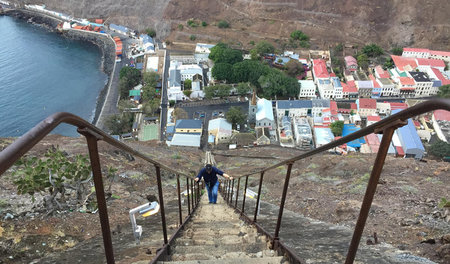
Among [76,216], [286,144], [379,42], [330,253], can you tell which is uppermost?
[379,42]

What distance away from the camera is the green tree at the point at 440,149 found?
25.3 m

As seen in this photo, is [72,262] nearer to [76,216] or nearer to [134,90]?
[76,216]

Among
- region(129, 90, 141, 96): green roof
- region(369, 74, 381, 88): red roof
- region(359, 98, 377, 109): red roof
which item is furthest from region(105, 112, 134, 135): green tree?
region(369, 74, 381, 88): red roof

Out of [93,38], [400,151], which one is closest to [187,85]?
[400,151]

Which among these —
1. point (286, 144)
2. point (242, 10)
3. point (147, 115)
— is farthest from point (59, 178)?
point (242, 10)

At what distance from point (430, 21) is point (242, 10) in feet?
92.3

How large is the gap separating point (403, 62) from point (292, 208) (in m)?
39.7

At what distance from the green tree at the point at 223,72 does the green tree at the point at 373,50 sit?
62.0ft

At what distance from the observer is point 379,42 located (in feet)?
160

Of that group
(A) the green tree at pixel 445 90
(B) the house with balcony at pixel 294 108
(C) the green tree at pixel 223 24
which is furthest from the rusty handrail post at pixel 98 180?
(C) the green tree at pixel 223 24

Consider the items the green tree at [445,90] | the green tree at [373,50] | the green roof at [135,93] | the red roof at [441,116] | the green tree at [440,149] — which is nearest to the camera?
the green tree at [440,149]

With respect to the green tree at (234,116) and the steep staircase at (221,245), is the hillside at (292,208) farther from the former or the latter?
the green tree at (234,116)

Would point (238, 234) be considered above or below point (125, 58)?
below

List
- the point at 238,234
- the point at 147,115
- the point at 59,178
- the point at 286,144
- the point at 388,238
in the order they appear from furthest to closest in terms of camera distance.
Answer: the point at 147,115 < the point at 286,144 < the point at 59,178 < the point at 388,238 < the point at 238,234
